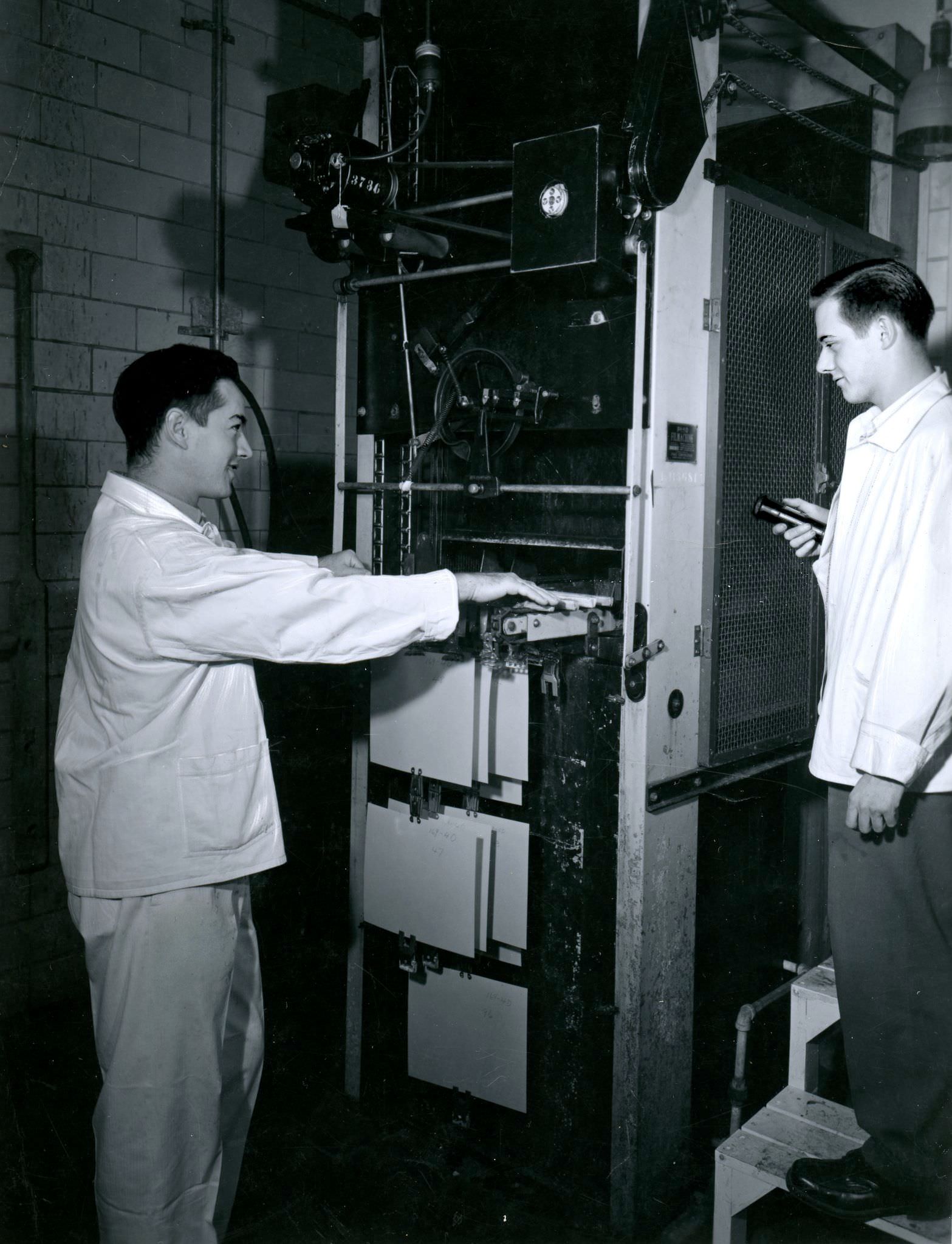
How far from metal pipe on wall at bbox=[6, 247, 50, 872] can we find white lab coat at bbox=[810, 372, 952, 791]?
2.62 m

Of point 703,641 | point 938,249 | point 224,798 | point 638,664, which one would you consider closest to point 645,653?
point 638,664

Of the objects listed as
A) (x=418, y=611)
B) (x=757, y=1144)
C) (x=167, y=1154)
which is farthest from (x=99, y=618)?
(x=757, y=1144)

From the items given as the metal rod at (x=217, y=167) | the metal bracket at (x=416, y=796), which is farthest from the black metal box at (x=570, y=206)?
the metal rod at (x=217, y=167)

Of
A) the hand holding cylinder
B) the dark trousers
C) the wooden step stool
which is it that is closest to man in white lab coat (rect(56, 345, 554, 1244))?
the hand holding cylinder

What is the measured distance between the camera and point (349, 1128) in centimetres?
292

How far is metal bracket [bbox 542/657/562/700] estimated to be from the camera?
248 cm

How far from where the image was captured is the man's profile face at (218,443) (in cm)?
207

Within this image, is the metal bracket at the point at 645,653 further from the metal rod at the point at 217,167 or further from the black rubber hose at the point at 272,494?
the metal rod at the point at 217,167

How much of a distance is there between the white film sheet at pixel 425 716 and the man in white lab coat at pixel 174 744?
1.73 feet

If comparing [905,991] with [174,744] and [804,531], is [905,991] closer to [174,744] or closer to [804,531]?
[804,531]

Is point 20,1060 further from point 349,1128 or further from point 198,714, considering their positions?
point 198,714

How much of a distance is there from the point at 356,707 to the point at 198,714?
937 mm

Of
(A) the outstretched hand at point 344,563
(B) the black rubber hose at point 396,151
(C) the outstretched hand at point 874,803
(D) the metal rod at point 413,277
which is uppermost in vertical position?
(B) the black rubber hose at point 396,151

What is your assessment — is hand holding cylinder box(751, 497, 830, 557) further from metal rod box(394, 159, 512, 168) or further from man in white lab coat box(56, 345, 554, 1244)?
metal rod box(394, 159, 512, 168)
